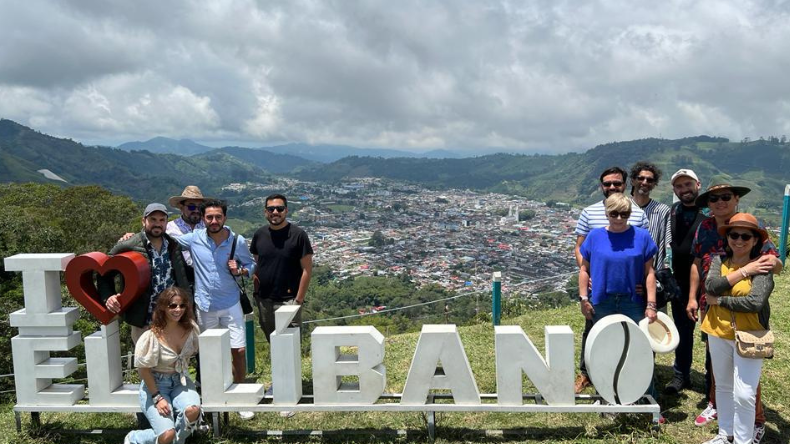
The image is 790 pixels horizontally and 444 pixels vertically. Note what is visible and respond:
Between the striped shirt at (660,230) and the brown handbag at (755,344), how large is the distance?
3.48 feet

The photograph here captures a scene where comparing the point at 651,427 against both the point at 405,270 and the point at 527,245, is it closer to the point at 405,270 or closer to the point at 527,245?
the point at 405,270

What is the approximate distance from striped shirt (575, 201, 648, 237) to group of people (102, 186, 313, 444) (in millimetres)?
2591

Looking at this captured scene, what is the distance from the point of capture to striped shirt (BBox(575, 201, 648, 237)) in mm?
4418

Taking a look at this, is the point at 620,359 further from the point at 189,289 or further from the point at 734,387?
the point at 189,289

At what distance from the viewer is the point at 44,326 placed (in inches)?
173

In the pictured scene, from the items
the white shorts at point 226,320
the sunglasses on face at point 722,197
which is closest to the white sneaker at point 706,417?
the sunglasses on face at point 722,197

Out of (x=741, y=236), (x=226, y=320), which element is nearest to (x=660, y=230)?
(x=741, y=236)

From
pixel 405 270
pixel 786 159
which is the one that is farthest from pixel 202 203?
pixel 786 159

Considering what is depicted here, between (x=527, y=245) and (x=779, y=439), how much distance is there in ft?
205

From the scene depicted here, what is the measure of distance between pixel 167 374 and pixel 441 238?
7112 cm

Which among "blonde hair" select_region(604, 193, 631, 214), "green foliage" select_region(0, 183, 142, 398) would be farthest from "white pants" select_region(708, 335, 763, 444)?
"green foliage" select_region(0, 183, 142, 398)

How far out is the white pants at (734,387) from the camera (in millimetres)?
3617

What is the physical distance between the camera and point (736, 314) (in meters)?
3.62

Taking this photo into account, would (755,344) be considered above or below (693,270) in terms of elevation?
below
